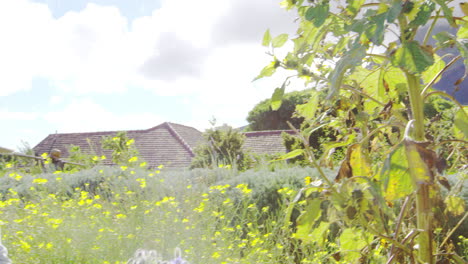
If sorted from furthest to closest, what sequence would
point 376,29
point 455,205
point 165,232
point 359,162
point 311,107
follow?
point 165,232 < point 455,205 < point 311,107 < point 359,162 < point 376,29

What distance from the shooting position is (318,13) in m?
1.53

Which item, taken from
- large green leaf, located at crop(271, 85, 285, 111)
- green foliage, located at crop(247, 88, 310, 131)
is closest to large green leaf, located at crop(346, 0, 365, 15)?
large green leaf, located at crop(271, 85, 285, 111)

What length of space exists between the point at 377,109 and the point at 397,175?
2.63ft

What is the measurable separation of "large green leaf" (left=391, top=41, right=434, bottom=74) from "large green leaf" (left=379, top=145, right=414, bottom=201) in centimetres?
21

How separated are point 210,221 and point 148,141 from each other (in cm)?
1698

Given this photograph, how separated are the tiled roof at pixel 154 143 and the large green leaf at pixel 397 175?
57.8 ft

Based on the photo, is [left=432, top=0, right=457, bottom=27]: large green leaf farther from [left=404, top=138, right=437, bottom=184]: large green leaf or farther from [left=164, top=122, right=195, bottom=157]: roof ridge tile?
[left=164, top=122, right=195, bottom=157]: roof ridge tile

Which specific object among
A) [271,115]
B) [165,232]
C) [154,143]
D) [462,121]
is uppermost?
[271,115]

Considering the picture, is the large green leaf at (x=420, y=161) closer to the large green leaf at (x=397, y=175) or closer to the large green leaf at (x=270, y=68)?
the large green leaf at (x=397, y=175)

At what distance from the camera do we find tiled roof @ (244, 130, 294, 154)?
20141 mm

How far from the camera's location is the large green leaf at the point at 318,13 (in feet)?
4.97

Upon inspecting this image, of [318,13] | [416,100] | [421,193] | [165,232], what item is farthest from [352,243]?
[165,232]

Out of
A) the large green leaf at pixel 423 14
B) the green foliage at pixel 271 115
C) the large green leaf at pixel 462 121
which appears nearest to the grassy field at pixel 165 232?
the large green leaf at pixel 462 121

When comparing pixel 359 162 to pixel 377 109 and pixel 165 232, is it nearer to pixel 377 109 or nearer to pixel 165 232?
pixel 377 109
